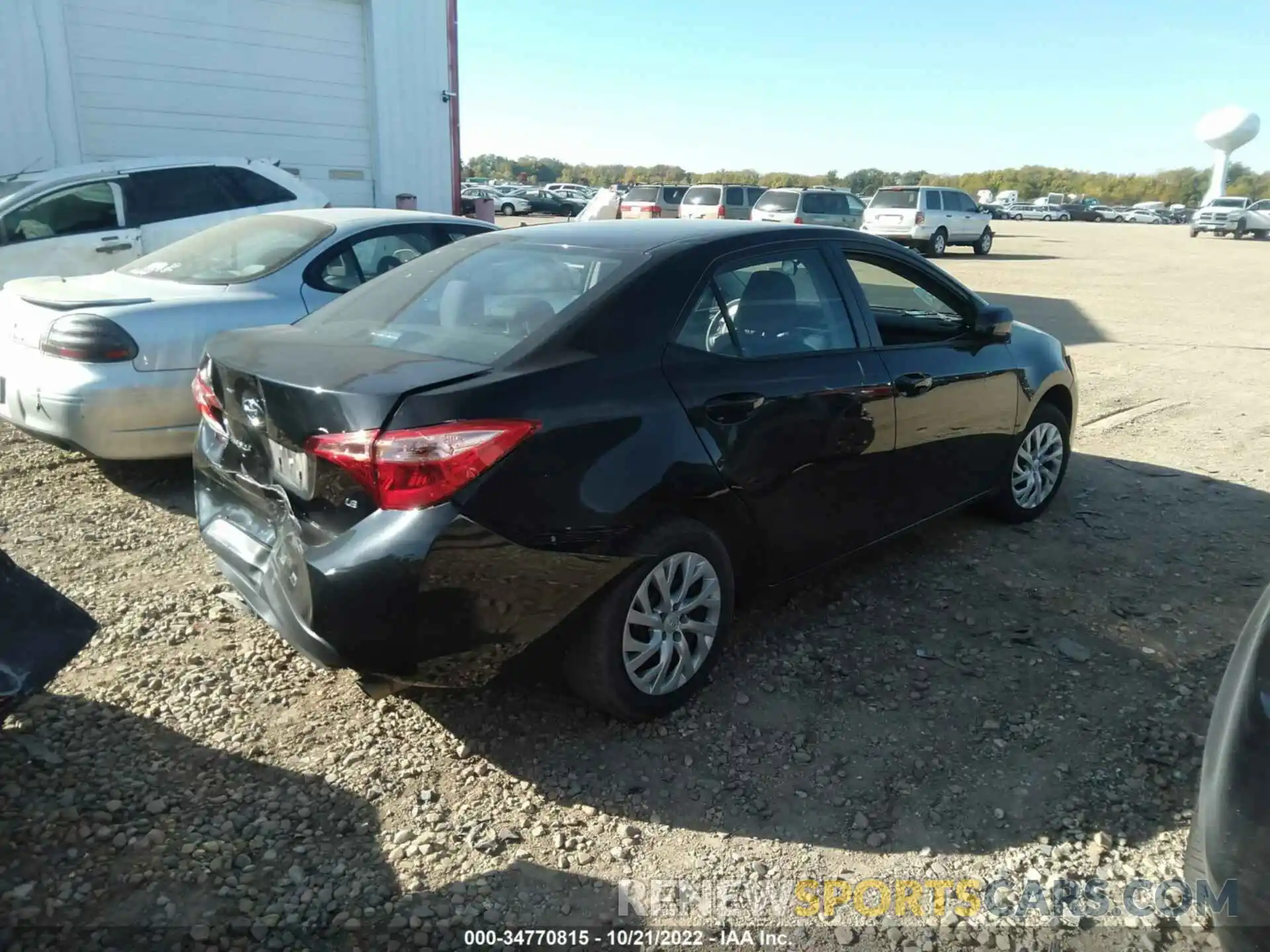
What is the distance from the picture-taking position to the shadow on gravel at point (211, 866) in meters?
2.37

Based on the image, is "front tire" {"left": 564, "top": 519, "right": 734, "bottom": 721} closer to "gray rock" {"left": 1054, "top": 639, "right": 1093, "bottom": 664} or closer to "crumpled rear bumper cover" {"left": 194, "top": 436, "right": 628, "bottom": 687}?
"crumpled rear bumper cover" {"left": 194, "top": 436, "right": 628, "bottom": 687}

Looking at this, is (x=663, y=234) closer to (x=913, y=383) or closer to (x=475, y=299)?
(x=475, y=299)

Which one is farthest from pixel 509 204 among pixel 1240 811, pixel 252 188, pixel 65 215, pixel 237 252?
pixel 1240 811

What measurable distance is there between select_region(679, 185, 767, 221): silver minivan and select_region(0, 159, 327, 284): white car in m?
16.3

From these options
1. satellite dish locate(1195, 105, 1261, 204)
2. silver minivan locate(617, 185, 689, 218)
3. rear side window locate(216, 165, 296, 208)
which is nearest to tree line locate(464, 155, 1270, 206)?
satellite dish locate(1195, 105, 1261, 204)

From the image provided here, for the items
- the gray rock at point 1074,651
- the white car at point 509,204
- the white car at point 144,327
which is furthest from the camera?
the white car at point 509,204

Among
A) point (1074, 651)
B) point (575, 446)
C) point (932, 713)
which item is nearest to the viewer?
point (575, 446)

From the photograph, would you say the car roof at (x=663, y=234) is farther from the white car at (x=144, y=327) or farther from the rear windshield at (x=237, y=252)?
the rear windshield at (x=237, y=252)

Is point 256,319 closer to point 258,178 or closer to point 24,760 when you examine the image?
point 24,760

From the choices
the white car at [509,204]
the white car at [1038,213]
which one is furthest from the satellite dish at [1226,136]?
the white car at [509,204]

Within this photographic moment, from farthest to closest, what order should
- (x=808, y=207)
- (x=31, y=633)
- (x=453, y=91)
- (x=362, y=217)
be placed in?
(x=808, y=207), (x=453, y=91), (x=362, y=217), (x=31, y=633)

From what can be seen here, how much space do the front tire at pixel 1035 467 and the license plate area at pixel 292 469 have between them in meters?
3.36

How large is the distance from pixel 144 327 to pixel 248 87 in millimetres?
8615

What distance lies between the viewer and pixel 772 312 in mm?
3631
